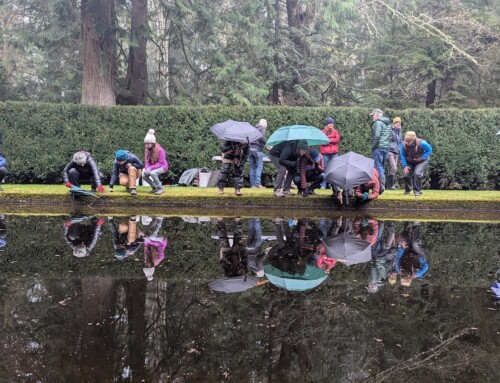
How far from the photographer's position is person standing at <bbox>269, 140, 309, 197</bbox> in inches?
478

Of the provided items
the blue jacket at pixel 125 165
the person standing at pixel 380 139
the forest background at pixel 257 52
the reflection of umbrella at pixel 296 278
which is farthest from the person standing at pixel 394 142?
the reflection of umbrella at pixel 296 278

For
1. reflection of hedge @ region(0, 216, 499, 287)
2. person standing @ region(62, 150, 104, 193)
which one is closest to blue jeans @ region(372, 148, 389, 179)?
reflection of hedge @ region(0, 216, 499, 287)

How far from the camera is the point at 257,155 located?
1390 cm

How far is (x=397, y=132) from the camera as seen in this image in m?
15.1

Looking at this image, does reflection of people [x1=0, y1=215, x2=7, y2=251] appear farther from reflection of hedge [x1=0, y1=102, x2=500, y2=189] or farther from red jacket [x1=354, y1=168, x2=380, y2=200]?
red jacket [x1=354, y1=168, x2=380, y2=200]

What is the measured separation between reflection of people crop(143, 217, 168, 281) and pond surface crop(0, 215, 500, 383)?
26 millimetres

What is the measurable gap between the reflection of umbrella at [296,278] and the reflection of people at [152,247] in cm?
139

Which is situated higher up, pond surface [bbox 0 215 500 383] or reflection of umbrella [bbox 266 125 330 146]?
reflection of umbrella [bbox 266 125 330 146]

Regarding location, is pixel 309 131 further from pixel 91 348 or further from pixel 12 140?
pixel 12 140

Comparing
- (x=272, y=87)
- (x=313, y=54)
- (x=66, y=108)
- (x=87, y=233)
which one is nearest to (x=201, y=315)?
(x=87, y=233)

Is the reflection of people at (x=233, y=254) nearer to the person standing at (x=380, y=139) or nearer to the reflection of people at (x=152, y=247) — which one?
the reflection of people at (x=152, y=247)

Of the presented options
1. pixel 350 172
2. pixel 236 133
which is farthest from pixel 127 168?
pixel 350 172

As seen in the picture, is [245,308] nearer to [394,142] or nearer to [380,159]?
[380,159]

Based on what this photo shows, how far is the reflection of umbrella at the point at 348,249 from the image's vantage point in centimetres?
718
